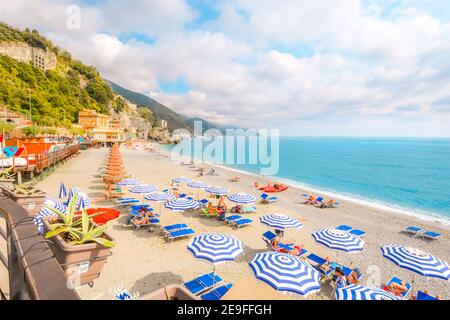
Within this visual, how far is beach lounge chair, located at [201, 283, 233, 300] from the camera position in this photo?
7.23 m

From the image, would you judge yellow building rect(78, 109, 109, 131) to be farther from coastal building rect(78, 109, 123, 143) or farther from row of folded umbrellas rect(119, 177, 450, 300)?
row of folded umbrellas rect(119, 177, 450, 300)

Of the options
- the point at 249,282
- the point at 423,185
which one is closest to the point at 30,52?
the point at 249,282

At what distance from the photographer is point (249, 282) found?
8578 mm

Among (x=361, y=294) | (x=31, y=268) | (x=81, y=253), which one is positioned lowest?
Result: (x=361, y=294)

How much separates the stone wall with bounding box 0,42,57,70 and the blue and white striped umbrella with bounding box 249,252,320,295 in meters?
103

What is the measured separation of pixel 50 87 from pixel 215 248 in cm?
9249

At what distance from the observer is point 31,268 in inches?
56.9

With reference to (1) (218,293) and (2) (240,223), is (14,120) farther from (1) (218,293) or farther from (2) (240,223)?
(1) (218,293)

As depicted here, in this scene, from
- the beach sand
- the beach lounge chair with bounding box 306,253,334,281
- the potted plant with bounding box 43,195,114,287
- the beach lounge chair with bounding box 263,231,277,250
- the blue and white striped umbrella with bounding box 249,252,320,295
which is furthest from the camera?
the beach lounge chair with bounding box 263,231,277,250

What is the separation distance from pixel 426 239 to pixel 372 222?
11.3 ft

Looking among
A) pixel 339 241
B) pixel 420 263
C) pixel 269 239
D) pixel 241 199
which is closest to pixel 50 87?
pixel 241 199

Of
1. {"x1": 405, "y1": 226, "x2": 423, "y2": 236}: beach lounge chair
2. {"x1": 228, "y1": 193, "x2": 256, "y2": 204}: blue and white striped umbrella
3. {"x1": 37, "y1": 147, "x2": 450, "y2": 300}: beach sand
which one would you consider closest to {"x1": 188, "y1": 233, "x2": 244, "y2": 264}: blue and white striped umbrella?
{"x1": 37, "y1": 147, "x2": 450, "y2": 300}: beach sand

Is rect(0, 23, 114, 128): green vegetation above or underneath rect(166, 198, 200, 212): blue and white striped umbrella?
above
